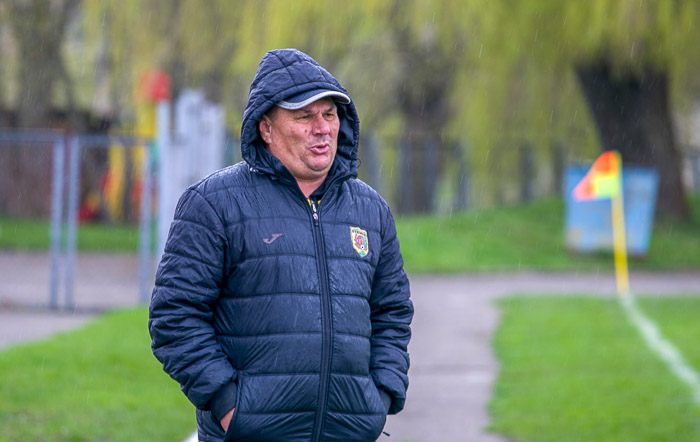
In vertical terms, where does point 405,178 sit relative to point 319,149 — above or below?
below

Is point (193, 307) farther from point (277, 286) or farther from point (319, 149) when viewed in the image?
point (319, 149)

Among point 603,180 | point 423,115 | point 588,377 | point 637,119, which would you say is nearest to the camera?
point 588,377

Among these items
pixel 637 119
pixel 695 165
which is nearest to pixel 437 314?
pixel 637 119

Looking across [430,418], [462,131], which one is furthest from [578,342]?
[462,131]

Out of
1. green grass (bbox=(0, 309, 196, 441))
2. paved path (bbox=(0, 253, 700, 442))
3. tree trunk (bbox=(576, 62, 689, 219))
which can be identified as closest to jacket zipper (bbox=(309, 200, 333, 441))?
green grass (bbox=(0, 309, 196, 441))

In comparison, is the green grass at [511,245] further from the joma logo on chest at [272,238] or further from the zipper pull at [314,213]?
the joma logo on chest at [272,238]

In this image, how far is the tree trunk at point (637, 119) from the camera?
20.6 meters

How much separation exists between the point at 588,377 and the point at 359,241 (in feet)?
19.0

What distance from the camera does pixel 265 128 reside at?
349 centimetres

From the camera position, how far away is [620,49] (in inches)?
711

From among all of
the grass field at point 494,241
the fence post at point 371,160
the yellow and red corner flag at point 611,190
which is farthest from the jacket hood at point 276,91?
the fence post at point 371,160

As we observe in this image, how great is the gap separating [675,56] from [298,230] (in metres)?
16.3

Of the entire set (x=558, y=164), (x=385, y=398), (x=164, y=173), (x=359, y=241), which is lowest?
(x=558, y=164)

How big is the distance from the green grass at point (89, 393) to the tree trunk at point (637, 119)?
12685 mm
